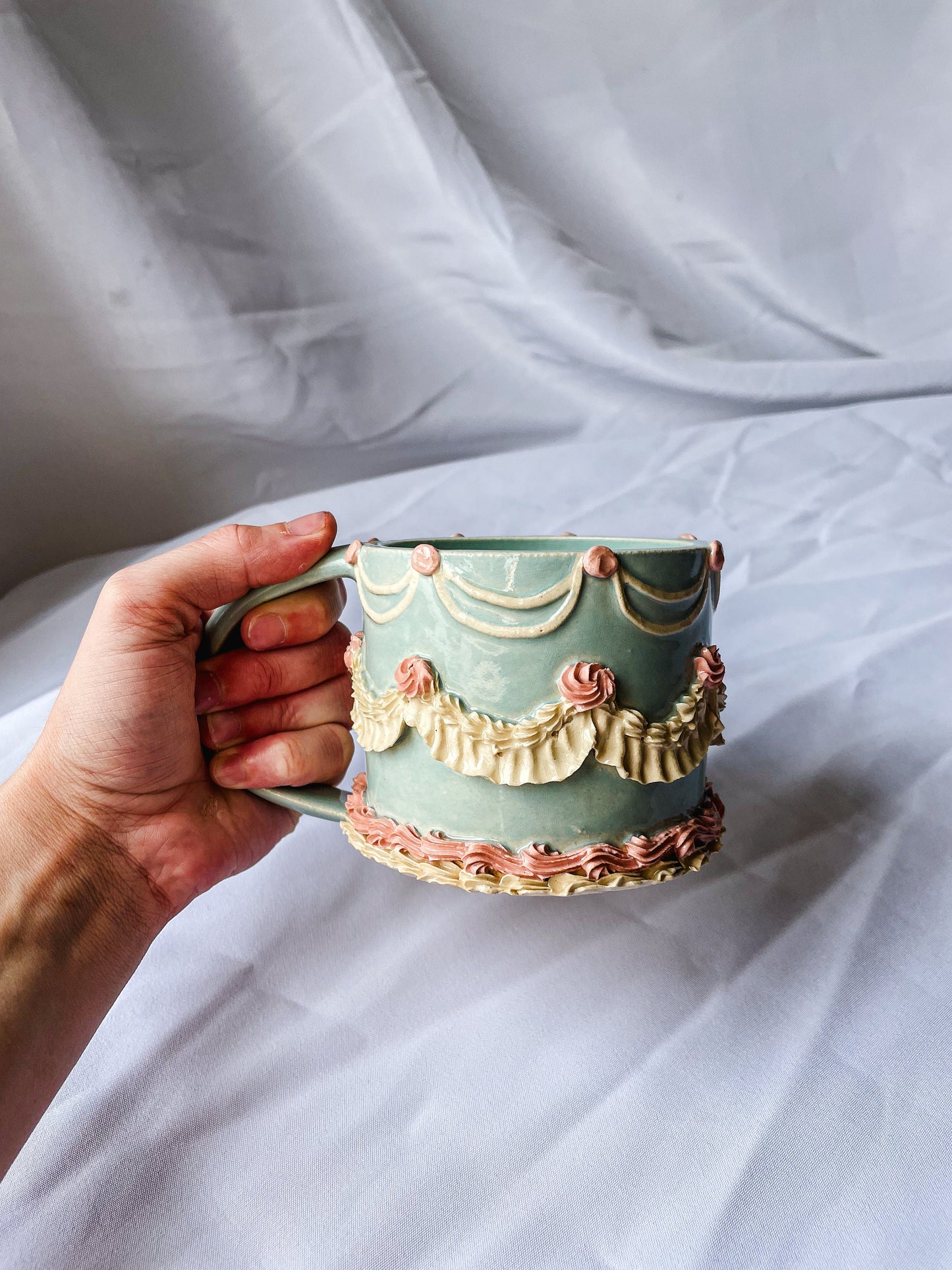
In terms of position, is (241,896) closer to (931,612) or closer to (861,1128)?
(861,1128)

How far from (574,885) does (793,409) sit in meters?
1.47

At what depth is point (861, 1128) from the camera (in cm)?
102

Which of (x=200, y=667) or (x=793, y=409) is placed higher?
(x=200, y=667)

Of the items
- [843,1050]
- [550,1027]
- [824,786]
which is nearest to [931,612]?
[824,786]

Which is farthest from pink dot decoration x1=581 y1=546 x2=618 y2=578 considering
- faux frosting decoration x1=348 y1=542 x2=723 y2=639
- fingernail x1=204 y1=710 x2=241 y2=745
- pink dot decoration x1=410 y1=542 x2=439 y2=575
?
fingernail x1=204 y1=710 x2=241 y2=745

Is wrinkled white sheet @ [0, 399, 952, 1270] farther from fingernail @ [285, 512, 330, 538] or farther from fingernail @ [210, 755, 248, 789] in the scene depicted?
fingernail @ [285, 512, 330, 538]

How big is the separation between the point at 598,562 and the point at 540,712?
0.14m

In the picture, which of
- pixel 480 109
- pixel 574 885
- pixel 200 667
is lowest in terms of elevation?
pixel 574 885

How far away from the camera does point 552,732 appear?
3.07 feet

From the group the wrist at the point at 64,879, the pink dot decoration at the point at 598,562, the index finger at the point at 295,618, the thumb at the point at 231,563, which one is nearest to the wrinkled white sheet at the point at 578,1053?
the wrist at the point at 64,879

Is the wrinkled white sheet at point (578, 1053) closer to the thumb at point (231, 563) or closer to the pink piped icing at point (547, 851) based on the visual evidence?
the pink piped icing at point (547, 851)

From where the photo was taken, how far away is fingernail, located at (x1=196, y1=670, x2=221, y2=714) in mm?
1298

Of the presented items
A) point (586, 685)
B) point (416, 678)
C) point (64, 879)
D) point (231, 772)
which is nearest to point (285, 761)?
point (231, 772)

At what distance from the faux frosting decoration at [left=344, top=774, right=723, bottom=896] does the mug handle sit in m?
0.16
